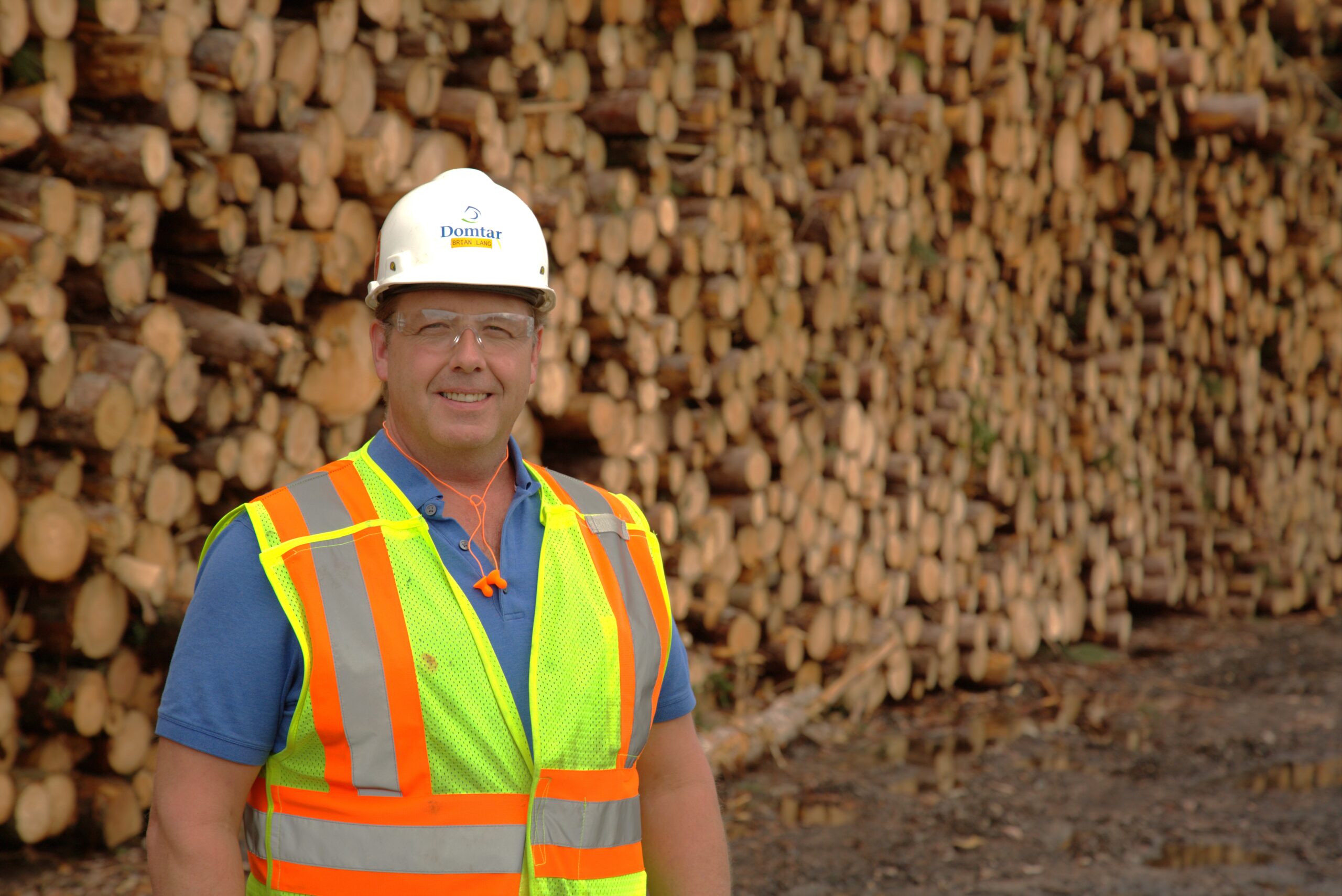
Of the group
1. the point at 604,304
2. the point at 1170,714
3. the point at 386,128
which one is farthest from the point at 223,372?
the point at 1170,714

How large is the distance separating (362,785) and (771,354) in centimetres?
404

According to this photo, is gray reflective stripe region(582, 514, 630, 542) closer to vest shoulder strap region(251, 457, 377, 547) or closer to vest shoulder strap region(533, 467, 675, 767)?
vest shoulder strap region(533, 467, 675, 767)

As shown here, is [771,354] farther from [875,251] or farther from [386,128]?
[386,128]

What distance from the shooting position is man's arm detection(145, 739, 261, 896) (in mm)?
1620

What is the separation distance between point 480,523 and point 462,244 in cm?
38

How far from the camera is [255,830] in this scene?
5.73 feet

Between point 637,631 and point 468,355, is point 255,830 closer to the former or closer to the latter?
point 637,631

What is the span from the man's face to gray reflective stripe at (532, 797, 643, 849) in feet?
1.60

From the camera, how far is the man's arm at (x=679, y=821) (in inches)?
79.0

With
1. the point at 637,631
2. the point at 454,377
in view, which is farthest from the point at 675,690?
the point at 454,377

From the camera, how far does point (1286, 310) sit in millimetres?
8680

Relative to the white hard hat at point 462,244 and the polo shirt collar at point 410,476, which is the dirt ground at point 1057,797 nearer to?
the polo shirt collar at point 410,476

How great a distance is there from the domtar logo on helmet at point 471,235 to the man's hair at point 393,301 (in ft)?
0.19

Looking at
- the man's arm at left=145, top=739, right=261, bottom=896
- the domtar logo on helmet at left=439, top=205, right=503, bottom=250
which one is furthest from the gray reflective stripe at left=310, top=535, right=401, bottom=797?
the domtar logo on helmet at left=439, top=205, right=503, bottom=250
